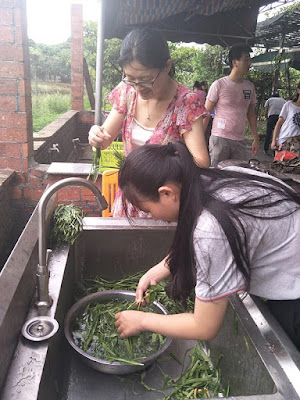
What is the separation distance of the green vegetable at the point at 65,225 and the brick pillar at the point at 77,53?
7152 millimetres

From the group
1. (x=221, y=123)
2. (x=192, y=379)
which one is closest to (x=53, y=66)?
(x=221, y=123)

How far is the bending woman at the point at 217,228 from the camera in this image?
111cm

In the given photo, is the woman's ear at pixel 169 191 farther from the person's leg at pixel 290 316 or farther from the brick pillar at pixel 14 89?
the brick pillar at pixel 14 89

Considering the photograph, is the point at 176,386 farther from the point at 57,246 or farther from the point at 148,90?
the point at 148,90

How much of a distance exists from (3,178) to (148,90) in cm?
207

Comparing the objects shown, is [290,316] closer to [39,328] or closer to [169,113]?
[39,328]

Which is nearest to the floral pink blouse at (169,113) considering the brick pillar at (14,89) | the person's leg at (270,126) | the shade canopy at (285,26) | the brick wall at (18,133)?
the brick wall at (18,133)

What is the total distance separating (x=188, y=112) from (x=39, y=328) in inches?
57.7

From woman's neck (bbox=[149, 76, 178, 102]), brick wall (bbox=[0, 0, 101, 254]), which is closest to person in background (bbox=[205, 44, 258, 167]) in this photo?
brick wall (bbox=[0, 0, 101, 254])

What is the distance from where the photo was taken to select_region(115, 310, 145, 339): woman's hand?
1367 mm

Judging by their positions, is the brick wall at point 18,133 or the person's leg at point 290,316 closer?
the person's leg at point 290,316

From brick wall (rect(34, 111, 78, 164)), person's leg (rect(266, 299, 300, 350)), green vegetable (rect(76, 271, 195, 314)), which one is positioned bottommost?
brick wall (rect(34, 111, 78, 164))

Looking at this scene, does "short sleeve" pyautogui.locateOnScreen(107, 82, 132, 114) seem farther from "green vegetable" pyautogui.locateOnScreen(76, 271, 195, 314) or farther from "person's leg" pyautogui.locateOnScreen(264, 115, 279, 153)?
"person's leg" pyautogui.locateOnScreen(264, 115, 279, 153)

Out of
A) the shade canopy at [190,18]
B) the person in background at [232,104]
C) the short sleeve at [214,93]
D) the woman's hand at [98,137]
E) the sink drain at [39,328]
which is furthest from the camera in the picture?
the shade canopy at [190,18]
